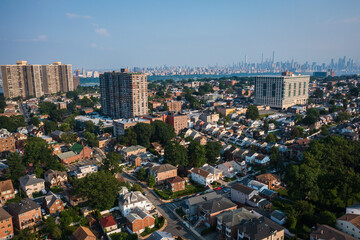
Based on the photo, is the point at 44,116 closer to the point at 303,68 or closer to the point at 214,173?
the point at 214,173

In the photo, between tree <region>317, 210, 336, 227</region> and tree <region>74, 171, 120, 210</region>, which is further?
tree <region>74, 171, 120, 210</region>

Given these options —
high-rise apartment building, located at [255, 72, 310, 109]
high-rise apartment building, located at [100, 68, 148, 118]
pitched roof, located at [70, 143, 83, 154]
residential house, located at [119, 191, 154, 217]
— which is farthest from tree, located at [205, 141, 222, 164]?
high-rise apartment building, located at [255, 72, 310, 109]

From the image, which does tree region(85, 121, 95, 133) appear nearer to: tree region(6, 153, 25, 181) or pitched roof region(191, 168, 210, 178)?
tree region(6, 153, 25, 181)

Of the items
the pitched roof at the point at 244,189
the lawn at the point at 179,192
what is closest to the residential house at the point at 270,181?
the pitched roof at the point at 244,189

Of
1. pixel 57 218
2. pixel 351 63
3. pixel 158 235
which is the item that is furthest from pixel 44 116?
pixel 351 63

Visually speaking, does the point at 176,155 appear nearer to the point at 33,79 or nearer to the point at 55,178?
the point at 55,178

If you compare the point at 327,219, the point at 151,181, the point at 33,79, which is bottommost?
the point at 151,181

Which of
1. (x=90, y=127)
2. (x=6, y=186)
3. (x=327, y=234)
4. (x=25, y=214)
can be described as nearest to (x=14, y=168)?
(x=6, y=186)
